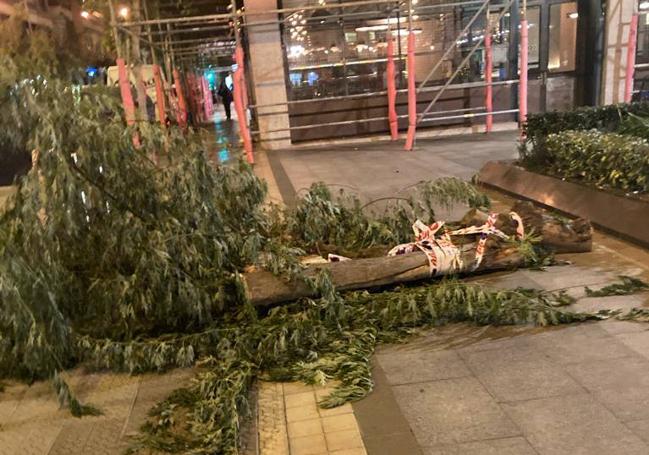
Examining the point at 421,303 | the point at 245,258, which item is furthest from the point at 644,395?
the point at 245,258

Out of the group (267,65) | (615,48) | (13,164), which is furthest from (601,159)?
(615,48)

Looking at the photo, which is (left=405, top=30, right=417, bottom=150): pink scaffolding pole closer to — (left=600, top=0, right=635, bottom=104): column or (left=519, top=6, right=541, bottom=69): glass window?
(left=519, top=6, right=541, bottom=69): glass window

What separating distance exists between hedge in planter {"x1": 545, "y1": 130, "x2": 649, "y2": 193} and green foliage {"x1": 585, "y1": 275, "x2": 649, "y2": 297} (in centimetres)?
158

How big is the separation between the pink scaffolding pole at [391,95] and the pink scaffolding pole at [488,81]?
6.67ft

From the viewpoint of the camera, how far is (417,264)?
4664 millimetres

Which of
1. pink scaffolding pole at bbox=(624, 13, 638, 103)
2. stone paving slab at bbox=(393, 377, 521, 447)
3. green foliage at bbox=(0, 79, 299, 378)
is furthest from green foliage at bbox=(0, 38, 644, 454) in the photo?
pink scaffolding pole at bbox=(624, 13, 638, 103)

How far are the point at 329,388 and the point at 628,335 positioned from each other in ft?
6.42

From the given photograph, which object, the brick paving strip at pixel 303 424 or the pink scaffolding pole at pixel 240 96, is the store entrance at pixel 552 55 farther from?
the brick paving strip at pixel 303 424

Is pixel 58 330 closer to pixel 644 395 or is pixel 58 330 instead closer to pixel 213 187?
pixel 213 187

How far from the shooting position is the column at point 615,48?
43.2ft

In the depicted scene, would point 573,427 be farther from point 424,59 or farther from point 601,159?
point 424,59

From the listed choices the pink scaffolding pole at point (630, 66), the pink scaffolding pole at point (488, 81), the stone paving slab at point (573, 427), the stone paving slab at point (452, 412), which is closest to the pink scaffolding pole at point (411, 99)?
the pink scaffolding pole at point (488, 81)

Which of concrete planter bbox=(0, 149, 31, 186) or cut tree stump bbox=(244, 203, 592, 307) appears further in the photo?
cut tree stump bbox=(244, 203, 592, 307)

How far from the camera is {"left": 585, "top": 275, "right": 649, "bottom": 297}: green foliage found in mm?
4410
